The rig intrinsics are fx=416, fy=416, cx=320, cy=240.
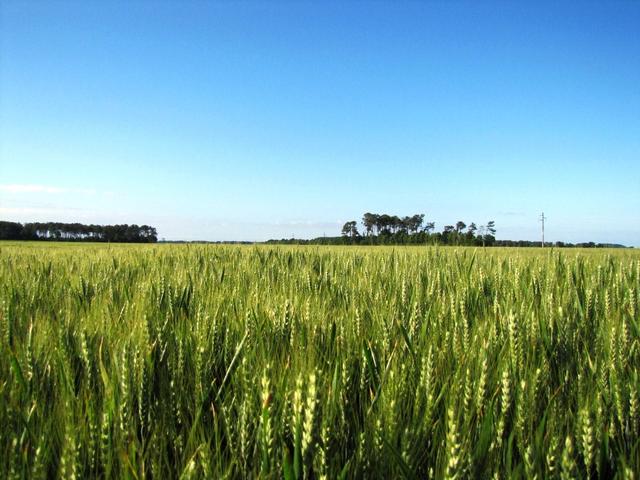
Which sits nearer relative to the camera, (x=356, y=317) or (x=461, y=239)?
(x=356, y=317)

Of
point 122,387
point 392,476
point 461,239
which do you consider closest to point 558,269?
point 461,239

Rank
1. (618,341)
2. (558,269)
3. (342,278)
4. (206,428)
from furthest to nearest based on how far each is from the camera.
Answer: (558,269), (342,278), (618,341), (206,428)

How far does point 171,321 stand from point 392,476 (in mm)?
1306

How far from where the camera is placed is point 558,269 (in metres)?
3.67

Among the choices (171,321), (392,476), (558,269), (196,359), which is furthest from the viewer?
(558,269)

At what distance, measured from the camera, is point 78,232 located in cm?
10219

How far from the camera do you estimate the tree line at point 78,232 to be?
88625 millimetres

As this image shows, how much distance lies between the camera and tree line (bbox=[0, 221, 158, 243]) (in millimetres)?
88625

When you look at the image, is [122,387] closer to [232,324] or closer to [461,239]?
[232,324]

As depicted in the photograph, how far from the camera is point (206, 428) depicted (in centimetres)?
110

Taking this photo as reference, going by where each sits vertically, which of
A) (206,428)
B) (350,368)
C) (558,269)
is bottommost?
(206,428)

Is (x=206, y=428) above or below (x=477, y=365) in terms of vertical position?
below

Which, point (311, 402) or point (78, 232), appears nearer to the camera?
point (311, 402)

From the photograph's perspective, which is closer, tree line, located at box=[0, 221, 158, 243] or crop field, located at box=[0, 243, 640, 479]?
crop field, located at box=[0, 243, 640, 479]
